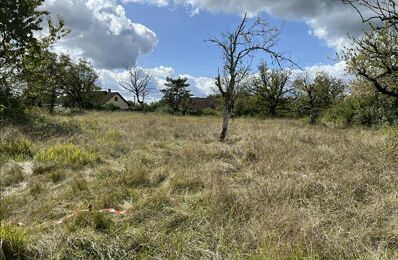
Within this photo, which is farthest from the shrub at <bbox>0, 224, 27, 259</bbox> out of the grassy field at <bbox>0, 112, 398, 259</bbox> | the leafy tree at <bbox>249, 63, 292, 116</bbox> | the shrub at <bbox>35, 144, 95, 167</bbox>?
the leafy tree at <bbox>249, 63, 292, 116</bbox>

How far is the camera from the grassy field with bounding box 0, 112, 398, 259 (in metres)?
3.85

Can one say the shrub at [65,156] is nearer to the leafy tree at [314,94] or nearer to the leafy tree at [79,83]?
the leafy tree at [314,94]

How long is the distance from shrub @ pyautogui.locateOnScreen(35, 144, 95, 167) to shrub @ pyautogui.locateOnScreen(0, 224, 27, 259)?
3998 millimetres

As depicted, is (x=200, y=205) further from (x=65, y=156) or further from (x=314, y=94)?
(x=314, y=94)

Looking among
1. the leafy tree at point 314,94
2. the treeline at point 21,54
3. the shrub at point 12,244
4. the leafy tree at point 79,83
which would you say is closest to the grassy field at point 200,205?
the shrub at point 12,244

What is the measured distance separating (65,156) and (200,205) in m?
4.47

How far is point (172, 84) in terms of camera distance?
196ft

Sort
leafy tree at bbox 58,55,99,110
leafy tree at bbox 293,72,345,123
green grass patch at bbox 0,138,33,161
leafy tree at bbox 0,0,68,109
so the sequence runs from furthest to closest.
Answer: leafy tree at bbox 58,55,99,110, leafy tree at bbox 293,72,345,123, leafy tree at bbox 0,0,68,109, green grass patch at bbox 0,138,33,161

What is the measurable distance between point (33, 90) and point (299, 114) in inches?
1057

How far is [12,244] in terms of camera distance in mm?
3693

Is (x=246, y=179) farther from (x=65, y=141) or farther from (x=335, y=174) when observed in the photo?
(x=65, y=141)

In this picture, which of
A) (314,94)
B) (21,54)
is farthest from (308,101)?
(21,54)

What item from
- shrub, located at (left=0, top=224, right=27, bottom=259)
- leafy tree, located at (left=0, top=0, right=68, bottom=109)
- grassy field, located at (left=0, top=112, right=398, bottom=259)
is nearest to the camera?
shrub, located at (left=0, top=224, right=27, bottom=259)

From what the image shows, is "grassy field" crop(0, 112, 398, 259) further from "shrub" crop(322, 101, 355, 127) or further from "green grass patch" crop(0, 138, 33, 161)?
"shrub" crop(322, 101, 355, 127)
